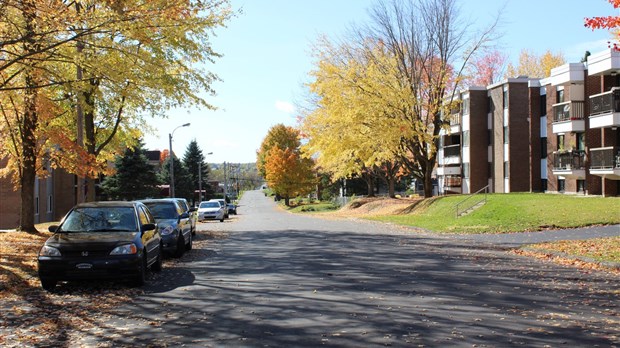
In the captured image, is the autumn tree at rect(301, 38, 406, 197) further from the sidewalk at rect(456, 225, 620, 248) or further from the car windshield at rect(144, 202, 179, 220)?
the car windshield at rect(144, 202, 179, 220)

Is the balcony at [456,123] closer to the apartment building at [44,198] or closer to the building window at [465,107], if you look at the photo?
the building window at [465,107]

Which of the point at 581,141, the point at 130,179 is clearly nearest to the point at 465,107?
the point at 581,141

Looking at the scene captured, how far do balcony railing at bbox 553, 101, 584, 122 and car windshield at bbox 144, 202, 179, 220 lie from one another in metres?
27.9

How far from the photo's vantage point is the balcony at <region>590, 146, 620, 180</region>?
3106 centimetres

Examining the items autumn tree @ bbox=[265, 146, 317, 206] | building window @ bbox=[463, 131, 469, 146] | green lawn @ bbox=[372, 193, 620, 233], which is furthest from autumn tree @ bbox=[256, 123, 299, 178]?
green lawn @ bbox=[372, 193, 620, 233]

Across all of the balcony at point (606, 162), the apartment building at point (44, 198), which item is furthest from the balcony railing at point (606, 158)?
the apartment building at point (44, 198)

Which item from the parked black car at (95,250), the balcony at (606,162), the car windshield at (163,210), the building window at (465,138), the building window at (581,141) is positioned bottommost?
the parked black car at (95,250)

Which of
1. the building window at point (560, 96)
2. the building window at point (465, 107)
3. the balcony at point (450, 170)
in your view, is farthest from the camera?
the balcony at point (450, 170)

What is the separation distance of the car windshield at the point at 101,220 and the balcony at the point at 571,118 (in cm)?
3148

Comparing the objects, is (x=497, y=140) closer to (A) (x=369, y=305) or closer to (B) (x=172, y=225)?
(B) (x=172, y=225)

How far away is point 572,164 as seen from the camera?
36.0 metres

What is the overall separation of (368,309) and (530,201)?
24224 mm

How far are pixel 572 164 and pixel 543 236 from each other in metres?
17.6

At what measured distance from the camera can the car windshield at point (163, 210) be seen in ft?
57.2
